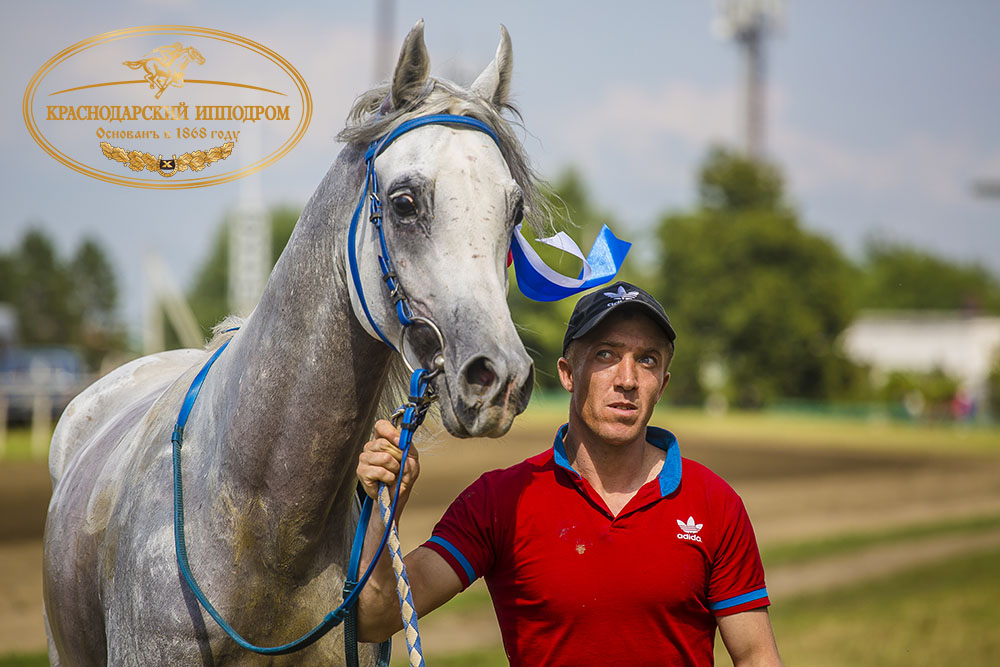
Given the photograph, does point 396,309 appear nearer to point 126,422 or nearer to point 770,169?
point 126,422

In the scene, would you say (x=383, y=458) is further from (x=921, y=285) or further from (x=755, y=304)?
(x=921, y=285)

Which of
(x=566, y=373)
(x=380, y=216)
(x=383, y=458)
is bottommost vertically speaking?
(x=383, y=458)

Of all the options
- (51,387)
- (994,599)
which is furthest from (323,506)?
(51,387)

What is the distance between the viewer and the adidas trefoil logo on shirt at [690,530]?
256 cm

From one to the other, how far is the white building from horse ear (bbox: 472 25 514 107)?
2093 inches

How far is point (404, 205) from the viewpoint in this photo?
2174 millimetres

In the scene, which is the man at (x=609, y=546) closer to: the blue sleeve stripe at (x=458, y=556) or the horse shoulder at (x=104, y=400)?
the blue sleeve stripe at (x=458, y=556)

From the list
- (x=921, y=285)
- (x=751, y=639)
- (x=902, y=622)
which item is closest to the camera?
(x=751, y=639)

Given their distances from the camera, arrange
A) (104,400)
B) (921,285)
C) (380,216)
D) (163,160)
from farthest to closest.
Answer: (921,285) < (104,400) < (163,160) < (380,216)

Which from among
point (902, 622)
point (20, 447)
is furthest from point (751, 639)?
point (20, 447)

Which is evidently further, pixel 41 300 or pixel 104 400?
pixel 41 300

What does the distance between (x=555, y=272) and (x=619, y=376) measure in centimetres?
33

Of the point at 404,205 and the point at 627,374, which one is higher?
the point at 404,205

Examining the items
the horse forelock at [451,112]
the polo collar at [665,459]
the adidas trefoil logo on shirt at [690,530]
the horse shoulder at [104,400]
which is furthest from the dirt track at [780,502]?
the horse shoulder at [104,400]
